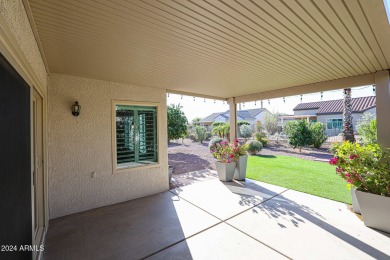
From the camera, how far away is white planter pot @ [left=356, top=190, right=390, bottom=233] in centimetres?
324

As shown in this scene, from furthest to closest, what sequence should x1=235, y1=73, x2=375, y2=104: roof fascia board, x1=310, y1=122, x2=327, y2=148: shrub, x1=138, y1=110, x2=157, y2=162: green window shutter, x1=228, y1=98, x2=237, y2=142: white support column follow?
x1=310, y1=122, x2=327, y2=148: shrub, x1=228, y1=98, x2=237, y2=142: white support column, x1=138, y1=110, x2=157, y2=162: green window shutter, x1=235, y1=73, x2=375, y2=104: roof fascia board

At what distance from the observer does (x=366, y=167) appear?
3.56m

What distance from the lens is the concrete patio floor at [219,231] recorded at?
281cm

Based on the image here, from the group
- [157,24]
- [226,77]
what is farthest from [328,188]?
[157,24]

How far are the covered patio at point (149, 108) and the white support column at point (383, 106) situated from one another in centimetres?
2

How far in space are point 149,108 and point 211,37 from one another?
325 cm

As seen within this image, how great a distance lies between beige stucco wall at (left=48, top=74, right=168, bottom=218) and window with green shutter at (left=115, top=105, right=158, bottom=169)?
0.93ft

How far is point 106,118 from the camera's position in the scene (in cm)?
461

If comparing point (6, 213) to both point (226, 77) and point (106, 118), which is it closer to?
point (106, 118)

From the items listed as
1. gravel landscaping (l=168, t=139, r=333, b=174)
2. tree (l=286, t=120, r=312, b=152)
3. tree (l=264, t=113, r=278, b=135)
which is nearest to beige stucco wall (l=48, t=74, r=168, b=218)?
gravel landscaping (l=168, t=139, r=333, b=174)

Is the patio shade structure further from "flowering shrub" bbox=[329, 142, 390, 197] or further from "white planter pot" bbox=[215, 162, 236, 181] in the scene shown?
"white planter pot" bbox=[215, 162, 236, 181]

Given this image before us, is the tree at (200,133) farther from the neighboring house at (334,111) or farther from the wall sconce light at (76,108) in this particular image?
the wall sconce light at (76,108)

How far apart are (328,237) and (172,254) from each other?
2.56 meters

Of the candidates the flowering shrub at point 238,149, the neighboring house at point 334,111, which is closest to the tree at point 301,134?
the flowering shrub at point 238,149
